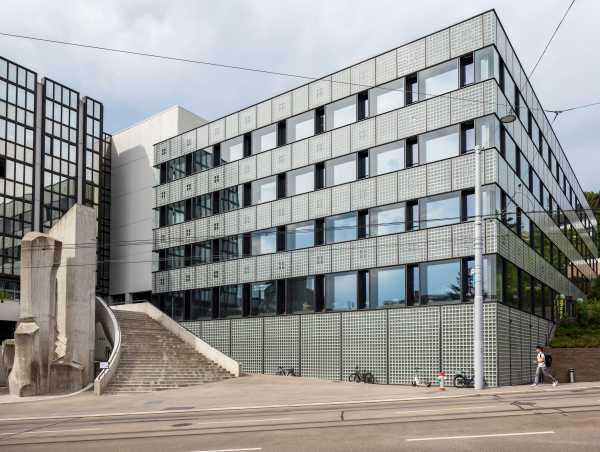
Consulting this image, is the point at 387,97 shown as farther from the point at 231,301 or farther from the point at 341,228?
the point at 231,301

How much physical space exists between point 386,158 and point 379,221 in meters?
3.18

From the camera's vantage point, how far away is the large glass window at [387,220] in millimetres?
32312

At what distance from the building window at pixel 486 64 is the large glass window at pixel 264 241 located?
14312 mm

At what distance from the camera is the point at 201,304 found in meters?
42.2

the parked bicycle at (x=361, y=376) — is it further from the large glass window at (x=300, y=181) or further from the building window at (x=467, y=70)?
the building window at (x=467, y=70)

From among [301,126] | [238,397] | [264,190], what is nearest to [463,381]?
[238,397]

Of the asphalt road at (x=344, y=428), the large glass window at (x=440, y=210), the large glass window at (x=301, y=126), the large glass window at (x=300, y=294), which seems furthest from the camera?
the large glass window at (x=301, y=126)

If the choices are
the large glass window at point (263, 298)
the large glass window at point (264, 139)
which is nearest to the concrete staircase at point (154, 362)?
the large glass window at point (263, 298)

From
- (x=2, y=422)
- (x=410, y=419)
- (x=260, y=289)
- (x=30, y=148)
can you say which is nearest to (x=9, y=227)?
(x=30, y=148)

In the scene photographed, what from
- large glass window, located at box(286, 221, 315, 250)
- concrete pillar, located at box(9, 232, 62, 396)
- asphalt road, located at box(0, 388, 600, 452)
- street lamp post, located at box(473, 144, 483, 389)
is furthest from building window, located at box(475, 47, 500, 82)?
concrete pillar, located at box(9, 232, 62, 396)

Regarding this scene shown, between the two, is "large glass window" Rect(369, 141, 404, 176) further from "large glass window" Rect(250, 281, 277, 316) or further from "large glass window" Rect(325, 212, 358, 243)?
"large glass window" Rect(250, 281, 277, 316)

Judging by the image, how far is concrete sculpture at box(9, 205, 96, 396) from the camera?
2991 centimetres

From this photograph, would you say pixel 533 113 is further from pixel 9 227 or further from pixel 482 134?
pixel 9 227

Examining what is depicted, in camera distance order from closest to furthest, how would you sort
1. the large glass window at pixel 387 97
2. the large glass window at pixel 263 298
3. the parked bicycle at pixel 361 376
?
the parked bicycle at pixel 361 376
the large glass window at pixel 387 97
the large glass window at pixel 263 298
